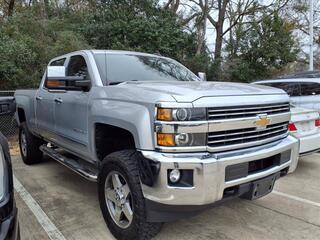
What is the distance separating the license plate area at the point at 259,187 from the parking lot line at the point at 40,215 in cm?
192

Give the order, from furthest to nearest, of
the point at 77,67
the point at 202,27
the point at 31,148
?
the point at 202,27 < the point at 31,148 < the point at 77,67

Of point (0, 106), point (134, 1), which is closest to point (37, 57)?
point (134, 1)

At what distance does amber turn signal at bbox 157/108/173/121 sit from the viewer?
282 centimetres

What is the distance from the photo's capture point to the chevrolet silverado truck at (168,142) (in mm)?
2814

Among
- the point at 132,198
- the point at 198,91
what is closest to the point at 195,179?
the point at 132,198

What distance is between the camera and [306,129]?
5691mm

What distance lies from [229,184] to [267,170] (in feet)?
1.95

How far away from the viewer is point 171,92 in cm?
301

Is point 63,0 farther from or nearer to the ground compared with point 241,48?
farther from the ground

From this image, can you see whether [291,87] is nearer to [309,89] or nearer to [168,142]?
[309,89]

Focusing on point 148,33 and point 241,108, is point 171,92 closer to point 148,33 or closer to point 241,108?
point 241,108

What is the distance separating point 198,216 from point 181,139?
1589 millimetres

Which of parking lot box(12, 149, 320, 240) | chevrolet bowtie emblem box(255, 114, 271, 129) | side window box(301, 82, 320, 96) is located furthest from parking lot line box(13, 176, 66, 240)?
side window box(301, 82, 320, 96)

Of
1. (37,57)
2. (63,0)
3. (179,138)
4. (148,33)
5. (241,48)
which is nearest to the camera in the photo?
(179,138)
